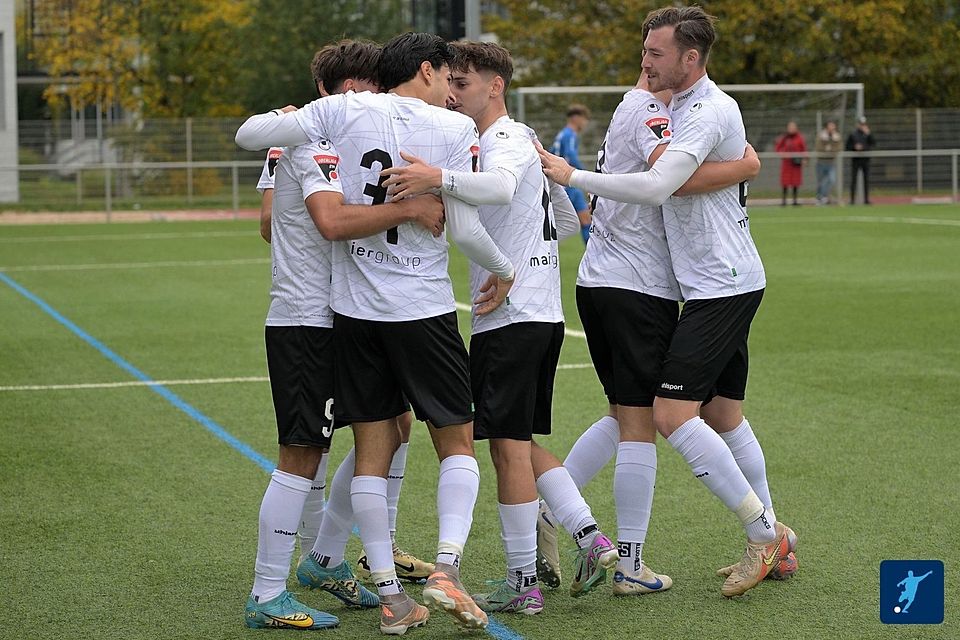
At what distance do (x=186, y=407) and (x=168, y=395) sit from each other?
1.49ft

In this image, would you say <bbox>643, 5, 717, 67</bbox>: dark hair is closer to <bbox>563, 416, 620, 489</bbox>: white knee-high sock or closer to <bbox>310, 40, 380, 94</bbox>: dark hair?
<bbox>310, 40, 380, 94</bbox>: dark hair

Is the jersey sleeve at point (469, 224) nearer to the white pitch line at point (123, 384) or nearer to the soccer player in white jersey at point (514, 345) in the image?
the soccer player in white jersey at point (514, 345)

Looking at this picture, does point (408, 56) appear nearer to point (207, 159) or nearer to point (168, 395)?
point (168, 395)

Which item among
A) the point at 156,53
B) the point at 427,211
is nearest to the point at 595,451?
the point at 427,211

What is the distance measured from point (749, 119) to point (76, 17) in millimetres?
21133

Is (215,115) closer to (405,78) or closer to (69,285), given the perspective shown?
(69,285)

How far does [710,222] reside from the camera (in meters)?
4.88

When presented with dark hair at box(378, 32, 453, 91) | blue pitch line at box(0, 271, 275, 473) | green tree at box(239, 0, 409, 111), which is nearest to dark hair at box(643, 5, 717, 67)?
dark hair at box(378, 32, 453, 91)

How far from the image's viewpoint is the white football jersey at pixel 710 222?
484 cm

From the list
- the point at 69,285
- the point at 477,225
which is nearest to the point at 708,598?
the point at 477,225

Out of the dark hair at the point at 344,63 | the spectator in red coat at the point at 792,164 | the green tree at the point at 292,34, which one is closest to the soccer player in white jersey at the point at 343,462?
the dark hair at the point at 344,63

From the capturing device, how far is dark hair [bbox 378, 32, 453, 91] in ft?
14.5

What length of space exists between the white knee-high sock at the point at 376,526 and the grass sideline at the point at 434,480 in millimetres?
200

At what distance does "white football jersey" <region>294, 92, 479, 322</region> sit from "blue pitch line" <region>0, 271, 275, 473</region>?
102 inches
